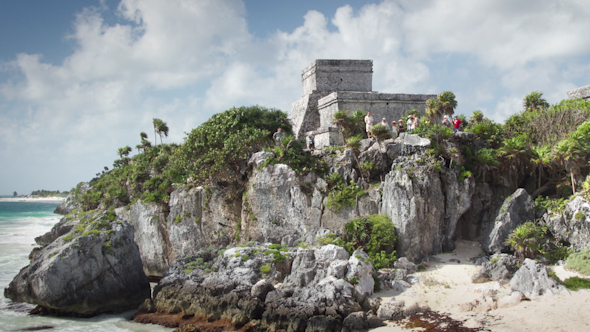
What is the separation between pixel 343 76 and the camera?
79.7 feet

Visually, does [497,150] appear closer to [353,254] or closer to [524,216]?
[524,216]

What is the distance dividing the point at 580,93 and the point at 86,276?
21.6 metres

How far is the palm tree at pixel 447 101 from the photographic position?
2025cm

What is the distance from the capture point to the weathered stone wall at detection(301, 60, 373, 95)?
2416cm

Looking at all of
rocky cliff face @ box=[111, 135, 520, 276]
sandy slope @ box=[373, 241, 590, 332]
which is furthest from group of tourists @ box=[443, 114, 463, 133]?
sandy slope @ box=[373, 241, 590, 332]

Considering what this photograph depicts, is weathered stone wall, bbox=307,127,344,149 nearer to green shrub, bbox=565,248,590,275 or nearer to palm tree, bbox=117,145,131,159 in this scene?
green shrub, bbox=565,248,590,275

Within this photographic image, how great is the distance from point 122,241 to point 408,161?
11.9 m

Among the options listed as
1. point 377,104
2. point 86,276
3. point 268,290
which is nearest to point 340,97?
point 377,104

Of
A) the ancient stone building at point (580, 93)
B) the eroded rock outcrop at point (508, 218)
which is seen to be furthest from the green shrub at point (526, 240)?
the ancient stone building at point (580, 93)

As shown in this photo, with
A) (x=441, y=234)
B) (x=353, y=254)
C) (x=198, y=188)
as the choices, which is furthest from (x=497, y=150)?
(x=198, y=188)

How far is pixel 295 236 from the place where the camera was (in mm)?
18078

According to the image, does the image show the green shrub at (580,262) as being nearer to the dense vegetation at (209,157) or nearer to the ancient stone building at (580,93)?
the ancient stone building at (580,93)

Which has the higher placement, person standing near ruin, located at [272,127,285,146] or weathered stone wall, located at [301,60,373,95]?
weathered stone wall, located at [301,60,373,95]

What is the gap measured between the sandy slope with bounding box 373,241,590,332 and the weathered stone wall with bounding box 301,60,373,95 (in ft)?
39.3
